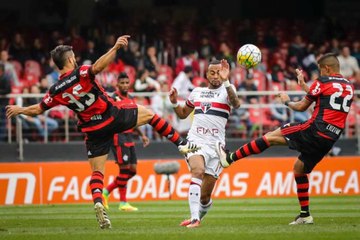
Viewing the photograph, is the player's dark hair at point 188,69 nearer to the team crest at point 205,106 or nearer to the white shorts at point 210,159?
the team crest at point 205,106

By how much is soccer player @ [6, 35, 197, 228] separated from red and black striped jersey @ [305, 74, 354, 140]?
183 cm

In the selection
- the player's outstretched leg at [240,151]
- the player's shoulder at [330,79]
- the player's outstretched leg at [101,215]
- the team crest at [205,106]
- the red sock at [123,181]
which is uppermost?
the player's shoulder at [330,79]

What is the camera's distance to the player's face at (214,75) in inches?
567

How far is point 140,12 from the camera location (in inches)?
1265

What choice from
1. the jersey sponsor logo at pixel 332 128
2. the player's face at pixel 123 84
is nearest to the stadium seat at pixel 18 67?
the player's face at pixel 123 84

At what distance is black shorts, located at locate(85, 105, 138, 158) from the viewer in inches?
562

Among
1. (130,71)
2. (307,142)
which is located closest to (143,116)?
(307,142)

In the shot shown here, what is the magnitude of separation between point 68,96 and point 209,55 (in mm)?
15281

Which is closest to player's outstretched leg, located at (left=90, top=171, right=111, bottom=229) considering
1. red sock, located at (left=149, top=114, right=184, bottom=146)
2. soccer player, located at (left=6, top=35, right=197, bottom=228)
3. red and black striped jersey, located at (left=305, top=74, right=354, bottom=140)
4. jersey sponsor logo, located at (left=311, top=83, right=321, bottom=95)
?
soccer player, located at (left=6, top=35, right=197, bottom=228)

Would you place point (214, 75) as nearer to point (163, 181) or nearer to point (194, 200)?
point (194, 200)

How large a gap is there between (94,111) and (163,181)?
32.7ft

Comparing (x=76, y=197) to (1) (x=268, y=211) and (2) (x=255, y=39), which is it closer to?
(1) (x=268, y=211)

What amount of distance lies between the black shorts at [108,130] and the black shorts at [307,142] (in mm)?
2222

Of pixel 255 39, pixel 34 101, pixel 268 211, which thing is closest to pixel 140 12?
pixel 255 39
